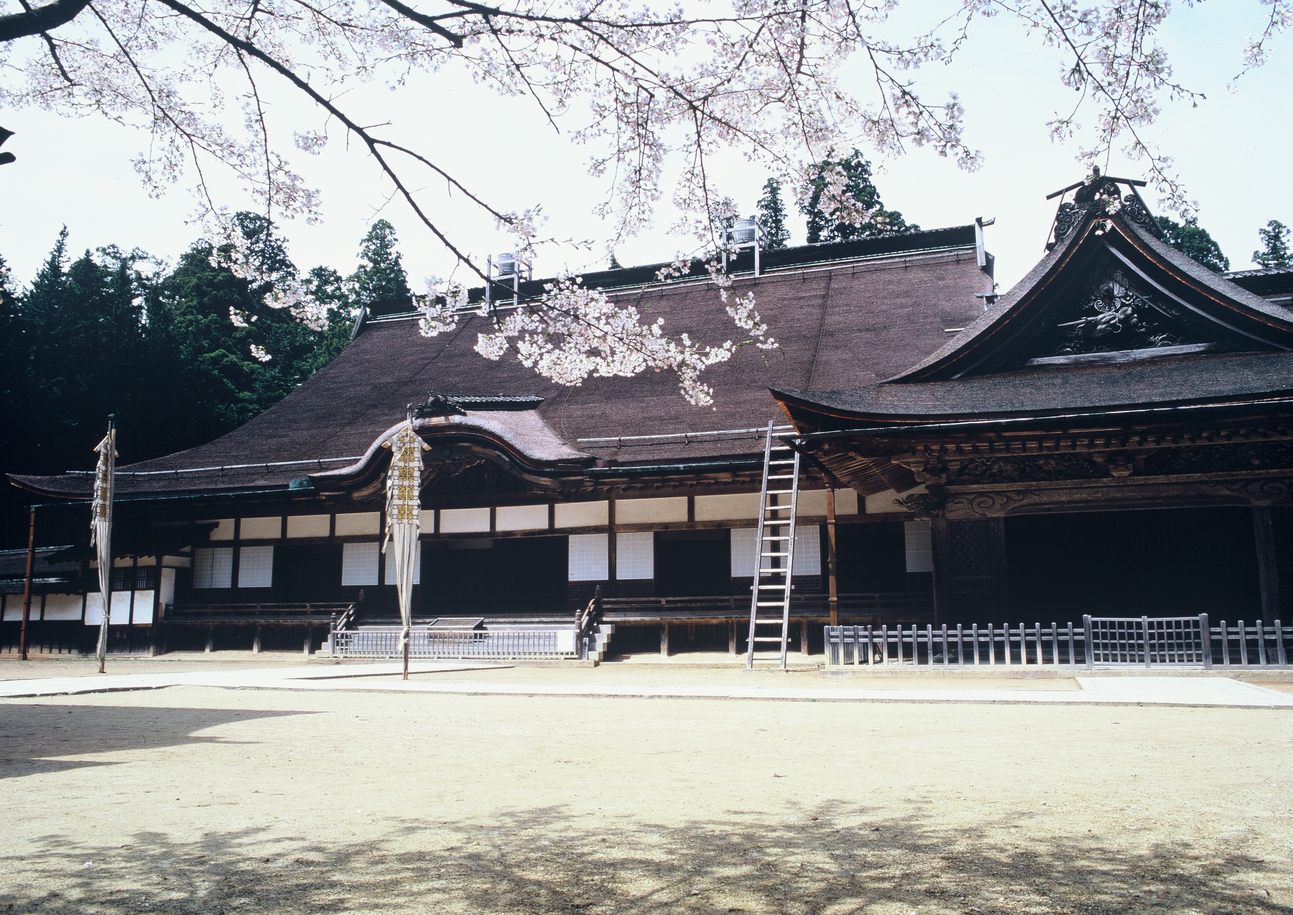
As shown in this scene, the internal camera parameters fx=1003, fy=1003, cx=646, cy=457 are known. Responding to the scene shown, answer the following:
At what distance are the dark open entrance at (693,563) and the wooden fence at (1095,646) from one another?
435cm

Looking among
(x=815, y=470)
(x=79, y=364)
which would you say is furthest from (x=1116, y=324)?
(x=79, y=364)

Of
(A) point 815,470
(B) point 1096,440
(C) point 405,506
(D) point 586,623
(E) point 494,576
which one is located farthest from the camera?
(E) point 494,576

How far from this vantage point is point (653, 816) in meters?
4.53

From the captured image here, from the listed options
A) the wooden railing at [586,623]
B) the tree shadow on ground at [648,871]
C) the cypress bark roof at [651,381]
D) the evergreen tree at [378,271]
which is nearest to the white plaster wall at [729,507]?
the cypress bark roof at [651,381]

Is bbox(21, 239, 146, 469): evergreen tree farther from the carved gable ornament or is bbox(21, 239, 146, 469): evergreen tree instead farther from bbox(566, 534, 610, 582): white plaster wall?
the carved gable ornament

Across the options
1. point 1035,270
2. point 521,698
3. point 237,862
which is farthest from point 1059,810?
point 1035,270

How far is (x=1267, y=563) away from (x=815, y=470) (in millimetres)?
6923

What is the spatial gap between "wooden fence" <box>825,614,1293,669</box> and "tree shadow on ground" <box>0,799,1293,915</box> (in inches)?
380

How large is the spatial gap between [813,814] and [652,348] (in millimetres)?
3146

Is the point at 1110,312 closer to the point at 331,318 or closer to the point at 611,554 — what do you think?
the point at 611,554

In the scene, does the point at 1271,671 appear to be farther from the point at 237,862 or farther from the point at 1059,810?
the point at 237,862

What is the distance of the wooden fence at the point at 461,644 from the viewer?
712 inches

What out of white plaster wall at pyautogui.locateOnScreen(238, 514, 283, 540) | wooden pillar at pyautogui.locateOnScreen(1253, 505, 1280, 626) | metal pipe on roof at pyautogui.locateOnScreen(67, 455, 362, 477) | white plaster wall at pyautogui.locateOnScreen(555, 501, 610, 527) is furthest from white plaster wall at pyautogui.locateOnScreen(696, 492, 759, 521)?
white plaster wall at pyautogui.locateOnScreen(238, 514, 283, 540)

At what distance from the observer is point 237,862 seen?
146 inches
